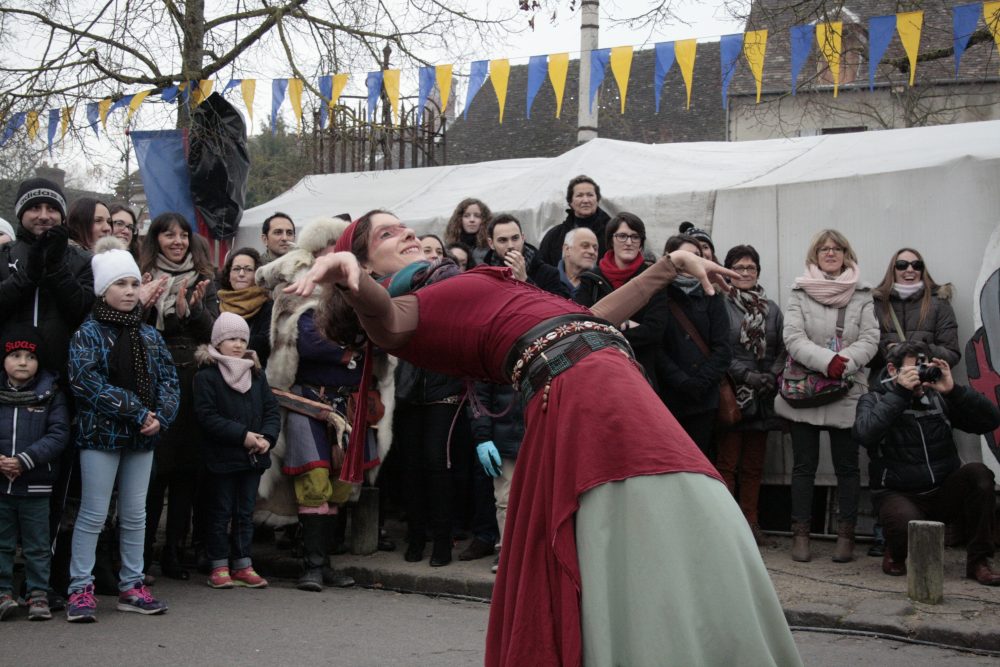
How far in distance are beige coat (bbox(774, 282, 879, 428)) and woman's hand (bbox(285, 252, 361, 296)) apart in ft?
17.4

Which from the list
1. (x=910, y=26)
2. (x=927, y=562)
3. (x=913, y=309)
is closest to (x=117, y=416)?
(x=927, y=562)

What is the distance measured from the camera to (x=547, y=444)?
2.99 metres

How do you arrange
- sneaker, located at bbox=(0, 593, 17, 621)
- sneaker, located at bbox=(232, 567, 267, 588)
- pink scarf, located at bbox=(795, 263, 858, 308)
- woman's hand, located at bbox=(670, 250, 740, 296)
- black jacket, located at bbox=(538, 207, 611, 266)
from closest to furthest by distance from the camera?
woman's hand, located at bbox=(670, 250, 740, 296) < sneaker, located at bbox=(0, 593, 17, 621) < sneaker, located at bbox=(232, 567, 267, 588) < pink scarf, located at bbox=(795, 263, 858, 308) < black jacket, located at bbox=(538, 207, 611, 266)

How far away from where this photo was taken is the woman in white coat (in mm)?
7492

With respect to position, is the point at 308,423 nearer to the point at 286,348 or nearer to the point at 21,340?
the point at 286,348

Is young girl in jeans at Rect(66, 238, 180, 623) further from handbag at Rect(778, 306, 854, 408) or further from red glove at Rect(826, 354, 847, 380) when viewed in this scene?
red glove at Rect(826, 354, 847, 380)

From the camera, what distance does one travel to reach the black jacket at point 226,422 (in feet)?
22.8

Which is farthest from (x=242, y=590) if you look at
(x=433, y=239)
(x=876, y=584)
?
(x=876, y=584)

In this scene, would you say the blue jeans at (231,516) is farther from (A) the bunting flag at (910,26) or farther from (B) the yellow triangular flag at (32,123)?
(B) the yellow triangular flag at (32,123)

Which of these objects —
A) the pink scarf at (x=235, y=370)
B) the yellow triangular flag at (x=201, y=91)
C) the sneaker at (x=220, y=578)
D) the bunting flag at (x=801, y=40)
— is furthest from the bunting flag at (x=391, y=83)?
the sneaker at (x=220, y=578)

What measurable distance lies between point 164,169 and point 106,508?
662 centimetres

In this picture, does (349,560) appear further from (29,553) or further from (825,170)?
(825,170)

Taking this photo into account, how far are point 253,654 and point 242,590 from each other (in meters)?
1.59

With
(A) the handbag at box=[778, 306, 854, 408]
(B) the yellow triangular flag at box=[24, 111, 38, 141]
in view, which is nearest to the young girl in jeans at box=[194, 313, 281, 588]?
(A) the handbag at box=[778, 306, 854, 408]
